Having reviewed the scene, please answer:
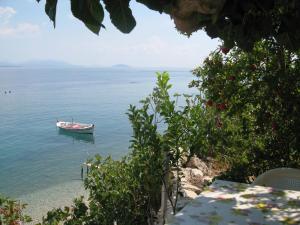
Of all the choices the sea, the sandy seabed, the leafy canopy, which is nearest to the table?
the leafy canopy

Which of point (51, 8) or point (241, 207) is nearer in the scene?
point (51, 8)

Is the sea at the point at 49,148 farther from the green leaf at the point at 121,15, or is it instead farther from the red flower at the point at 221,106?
the green leaf at the point at 121,15

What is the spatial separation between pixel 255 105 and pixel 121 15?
4197 millimetres

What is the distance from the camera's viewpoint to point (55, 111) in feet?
164

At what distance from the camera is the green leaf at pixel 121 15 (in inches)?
43.3

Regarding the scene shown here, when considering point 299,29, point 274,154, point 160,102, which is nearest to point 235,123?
point 274,154

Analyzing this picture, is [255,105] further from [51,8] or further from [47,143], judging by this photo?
[47,143]

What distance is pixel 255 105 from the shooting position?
197 inches

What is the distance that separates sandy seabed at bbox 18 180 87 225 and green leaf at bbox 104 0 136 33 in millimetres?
15653

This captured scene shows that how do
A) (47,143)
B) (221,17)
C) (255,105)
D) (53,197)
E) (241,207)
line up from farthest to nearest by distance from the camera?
(47,143) < (53,197) < (255,105) < (241,207) < (221,17)

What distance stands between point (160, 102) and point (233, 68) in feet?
4.16

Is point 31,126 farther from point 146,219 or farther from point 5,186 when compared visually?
point 146,219

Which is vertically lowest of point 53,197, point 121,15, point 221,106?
point 53,197

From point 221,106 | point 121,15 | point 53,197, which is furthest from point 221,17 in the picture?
point 53,197
